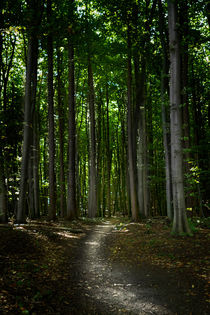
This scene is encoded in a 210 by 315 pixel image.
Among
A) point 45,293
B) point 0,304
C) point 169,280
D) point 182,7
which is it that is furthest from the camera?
point 182,7

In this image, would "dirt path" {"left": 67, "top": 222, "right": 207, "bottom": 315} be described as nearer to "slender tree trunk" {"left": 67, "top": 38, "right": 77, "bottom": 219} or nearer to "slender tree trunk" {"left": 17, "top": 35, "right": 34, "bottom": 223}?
"slender tree trunk" {"left": 17, "top": 35, "right": 34, "bottom": 223}

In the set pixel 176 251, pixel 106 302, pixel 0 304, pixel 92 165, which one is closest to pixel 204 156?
pixel 92 165

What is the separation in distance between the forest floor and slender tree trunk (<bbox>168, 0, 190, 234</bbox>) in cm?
66

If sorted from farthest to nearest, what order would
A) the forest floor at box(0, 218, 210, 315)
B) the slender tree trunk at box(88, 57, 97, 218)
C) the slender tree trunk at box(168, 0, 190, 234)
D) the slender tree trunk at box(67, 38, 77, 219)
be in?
1. the slender tree trunk at box(88, 57, 97, 218)
2. the slender tree trunk at box(67, 38, 77, 219)
3. the slender tree trunk at box(168, 0, 190, 234)
4. the forest floor at box(0, 218, 210, 315)

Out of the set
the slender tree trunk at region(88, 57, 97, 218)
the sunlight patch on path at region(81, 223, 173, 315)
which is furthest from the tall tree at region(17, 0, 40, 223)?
the slender tree trunk at region(88, 57, 97, 218)

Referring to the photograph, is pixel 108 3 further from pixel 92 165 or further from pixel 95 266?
pixel 95 266

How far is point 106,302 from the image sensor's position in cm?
396

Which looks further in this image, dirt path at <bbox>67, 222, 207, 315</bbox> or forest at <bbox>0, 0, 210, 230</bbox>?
forest at <bbox>0, 0, 210, 230</bbox>

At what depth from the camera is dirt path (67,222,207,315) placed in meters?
3.66

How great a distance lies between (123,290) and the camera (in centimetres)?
443

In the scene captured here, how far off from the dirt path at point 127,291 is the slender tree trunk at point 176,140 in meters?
2.67

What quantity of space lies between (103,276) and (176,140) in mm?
5025

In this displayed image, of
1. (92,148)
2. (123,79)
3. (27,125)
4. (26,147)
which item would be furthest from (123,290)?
(123,79)

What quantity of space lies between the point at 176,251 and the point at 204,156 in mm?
13444
